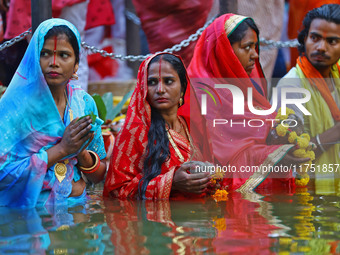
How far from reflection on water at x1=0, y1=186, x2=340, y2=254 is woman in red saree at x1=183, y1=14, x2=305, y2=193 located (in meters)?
0.52

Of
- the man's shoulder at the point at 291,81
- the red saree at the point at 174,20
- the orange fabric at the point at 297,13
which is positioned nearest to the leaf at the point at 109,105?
the red saree at the point at 174,20

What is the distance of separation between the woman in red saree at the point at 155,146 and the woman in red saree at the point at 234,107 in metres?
Answer: 0.36

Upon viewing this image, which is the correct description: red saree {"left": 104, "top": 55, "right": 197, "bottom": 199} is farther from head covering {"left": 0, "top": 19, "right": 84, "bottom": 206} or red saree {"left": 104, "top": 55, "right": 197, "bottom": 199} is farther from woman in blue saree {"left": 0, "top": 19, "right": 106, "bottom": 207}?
head covering {"left": 0, "top": 19, "right": 84, "bottom": 206}

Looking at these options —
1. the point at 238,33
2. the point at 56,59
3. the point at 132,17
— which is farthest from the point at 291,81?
the point at 132,17

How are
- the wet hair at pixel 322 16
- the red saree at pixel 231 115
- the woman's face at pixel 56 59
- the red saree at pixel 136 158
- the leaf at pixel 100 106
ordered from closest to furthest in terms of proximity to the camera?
the woman's face at pixel 56 59, the red saree at pixel 136 158, the red saree at pixel 231 115, the wet hair at pixel 322 16, the leaf at pixel 100 106

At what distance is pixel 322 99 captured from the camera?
5.17 meters

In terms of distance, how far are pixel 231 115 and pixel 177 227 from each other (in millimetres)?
1921

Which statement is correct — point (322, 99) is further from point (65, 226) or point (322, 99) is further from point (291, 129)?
point (65, 226)

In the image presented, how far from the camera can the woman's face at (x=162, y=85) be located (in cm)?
402

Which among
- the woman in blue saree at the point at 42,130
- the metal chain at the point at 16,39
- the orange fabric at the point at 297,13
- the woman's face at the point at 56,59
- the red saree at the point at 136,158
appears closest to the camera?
the woman in blue saree at the point at 42,130

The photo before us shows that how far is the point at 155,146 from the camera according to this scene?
392 cm

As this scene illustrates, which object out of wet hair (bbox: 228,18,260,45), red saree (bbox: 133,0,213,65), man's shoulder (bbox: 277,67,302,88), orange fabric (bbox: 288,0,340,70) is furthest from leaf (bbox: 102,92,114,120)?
orange fabric (bbox: 288,0,340,70)

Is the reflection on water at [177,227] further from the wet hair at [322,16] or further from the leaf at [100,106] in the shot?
the wet hair at [322,16]

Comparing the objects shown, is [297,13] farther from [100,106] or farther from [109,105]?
[100,106]
